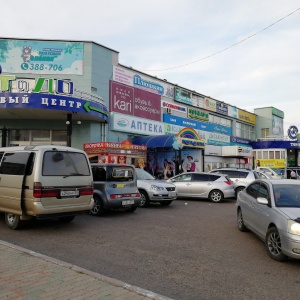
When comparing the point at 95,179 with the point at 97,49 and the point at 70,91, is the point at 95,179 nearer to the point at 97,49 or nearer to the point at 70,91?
the point at 70,91

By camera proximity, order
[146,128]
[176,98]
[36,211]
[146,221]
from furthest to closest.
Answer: [176,98]
[146,128]
[146,221]
[36,211]

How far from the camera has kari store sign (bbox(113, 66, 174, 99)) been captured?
24.8 m

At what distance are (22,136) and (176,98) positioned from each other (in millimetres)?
Result: 14566

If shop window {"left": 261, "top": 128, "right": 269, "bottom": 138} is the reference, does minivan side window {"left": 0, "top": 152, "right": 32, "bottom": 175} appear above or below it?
below

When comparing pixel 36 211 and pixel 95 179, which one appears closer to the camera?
pixel 36 211

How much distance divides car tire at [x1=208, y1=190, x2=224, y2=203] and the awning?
26.3ft

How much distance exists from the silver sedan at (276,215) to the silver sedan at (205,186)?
7.39m

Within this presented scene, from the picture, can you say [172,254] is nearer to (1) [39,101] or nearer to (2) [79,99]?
(1) [39,101]

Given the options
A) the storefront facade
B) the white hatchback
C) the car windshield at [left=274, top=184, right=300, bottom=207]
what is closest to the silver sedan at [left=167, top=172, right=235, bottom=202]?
the white hatchback

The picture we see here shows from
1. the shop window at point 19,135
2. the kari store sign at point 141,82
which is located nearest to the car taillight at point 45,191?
the shop window at point 19,135

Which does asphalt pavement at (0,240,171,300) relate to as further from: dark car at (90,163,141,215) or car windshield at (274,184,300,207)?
dark car at (90,163,141,215)

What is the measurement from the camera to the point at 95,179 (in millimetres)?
10633

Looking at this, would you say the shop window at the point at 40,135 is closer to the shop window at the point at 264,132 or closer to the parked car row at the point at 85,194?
the parked car row at the point at 85,194

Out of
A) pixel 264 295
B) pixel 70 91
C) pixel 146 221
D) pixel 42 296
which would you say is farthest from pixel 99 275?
pixel 70 91
